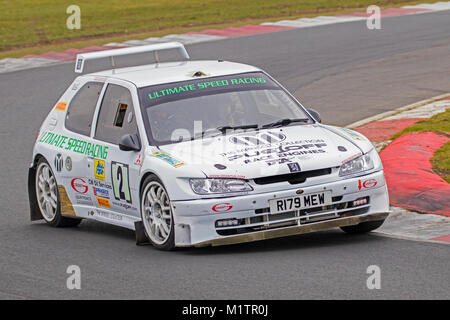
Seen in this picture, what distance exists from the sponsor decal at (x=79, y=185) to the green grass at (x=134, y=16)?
17.6 m

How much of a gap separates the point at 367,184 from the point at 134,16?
28.9 m

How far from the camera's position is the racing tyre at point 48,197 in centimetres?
1064

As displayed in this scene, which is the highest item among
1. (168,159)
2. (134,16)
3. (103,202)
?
(168,159)

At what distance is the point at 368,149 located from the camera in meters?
8.95

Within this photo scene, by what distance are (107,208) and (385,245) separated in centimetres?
274

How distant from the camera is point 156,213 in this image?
8812 millimetres

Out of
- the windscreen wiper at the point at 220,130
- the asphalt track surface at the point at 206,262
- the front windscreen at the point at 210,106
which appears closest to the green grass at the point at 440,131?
the asphalt track surface at the point at 206,262

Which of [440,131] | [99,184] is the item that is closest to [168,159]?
[99,184]

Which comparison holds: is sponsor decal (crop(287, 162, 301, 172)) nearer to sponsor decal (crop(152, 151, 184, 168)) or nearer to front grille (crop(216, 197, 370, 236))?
front grille (crop(216, 197, 370, 236))

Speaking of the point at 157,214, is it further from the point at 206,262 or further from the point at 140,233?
the point at 206,262

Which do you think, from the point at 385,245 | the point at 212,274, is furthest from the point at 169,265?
the point at 385,245

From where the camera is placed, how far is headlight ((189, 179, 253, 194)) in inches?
329

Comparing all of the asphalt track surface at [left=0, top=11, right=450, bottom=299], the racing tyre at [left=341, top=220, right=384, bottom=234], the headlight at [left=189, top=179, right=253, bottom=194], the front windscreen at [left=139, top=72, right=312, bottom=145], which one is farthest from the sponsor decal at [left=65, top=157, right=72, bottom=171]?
the racing tyre at [left=341, top=220, right=384, bottom=234]
